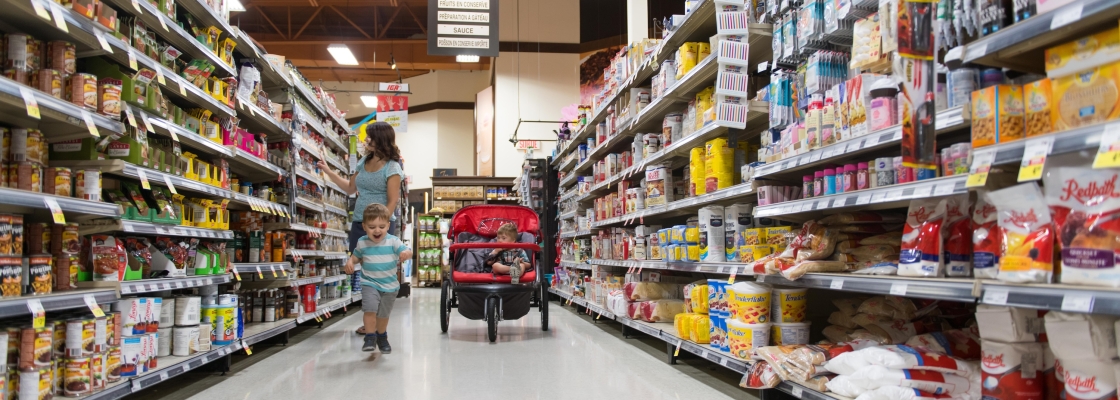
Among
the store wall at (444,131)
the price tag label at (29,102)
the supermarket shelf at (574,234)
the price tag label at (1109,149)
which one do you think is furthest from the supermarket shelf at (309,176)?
the store wall at (444,131)

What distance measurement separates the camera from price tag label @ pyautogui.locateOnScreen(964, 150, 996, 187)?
5.97 feet

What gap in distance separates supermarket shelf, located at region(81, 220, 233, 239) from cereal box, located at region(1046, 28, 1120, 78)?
3.37 m

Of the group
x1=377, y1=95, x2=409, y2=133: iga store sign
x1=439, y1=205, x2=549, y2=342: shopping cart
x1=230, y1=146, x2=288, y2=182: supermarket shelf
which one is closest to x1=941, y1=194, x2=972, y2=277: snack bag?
x1=439, y1=205, x2=549, y2=342: shopping cart

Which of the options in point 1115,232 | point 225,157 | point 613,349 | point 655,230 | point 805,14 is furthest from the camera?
point 655,230

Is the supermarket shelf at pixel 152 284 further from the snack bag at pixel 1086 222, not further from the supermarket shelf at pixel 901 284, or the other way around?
the snack bag at pixel 1086 222

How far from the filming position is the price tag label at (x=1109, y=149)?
1.46 metres

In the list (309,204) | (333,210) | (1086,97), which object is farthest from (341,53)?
(1086,97)

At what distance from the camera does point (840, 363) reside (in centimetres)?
245

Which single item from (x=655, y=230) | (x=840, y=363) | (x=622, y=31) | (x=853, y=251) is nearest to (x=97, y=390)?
(x=840, y=363)

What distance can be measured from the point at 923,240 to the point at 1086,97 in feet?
A: 2.38

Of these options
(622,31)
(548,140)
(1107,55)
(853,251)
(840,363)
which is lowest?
(840,363)

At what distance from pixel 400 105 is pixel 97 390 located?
9830 mm

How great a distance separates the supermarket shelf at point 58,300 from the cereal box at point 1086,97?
120 inches

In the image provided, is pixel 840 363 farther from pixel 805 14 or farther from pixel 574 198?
pixel 574 198
